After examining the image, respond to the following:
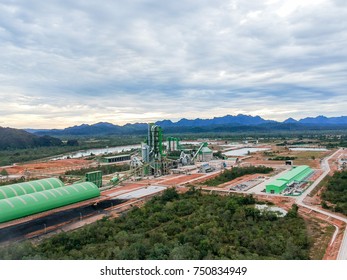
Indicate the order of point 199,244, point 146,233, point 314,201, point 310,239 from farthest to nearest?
point 314,201
point 146,233
point 310,239
point 199,244

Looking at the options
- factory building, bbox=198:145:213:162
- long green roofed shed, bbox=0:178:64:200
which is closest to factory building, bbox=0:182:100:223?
long green roofed shed, bbox=0:178:64:200

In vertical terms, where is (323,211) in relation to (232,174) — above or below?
below

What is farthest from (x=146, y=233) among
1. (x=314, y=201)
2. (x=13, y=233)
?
(x=314, y=201)

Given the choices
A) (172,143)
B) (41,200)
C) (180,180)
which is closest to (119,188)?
(180,180)

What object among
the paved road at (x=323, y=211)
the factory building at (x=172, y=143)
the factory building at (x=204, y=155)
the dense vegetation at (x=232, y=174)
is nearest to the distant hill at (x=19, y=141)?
the factory building at (x=172, y=143)

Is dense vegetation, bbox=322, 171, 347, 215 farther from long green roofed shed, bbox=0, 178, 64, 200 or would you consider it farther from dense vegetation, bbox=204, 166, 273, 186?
long green roofed shed, bbox=0, 178, 64, 200

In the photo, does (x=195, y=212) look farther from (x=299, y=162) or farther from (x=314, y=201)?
(x=299, y=162)

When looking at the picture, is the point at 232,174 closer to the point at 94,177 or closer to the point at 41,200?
the point at 94,177
